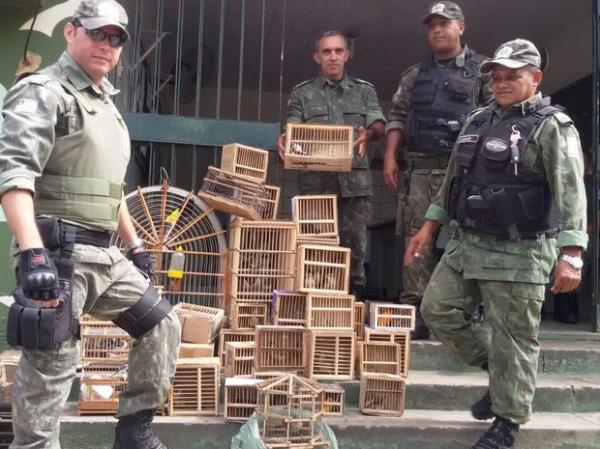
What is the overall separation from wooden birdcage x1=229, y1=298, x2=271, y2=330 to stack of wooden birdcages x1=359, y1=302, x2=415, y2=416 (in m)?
0.76

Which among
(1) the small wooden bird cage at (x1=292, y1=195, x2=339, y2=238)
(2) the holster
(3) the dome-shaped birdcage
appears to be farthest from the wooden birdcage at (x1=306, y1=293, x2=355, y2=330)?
(2) the holster

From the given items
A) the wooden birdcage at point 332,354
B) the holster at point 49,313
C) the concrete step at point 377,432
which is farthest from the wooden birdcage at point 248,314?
the holster at point 49,313

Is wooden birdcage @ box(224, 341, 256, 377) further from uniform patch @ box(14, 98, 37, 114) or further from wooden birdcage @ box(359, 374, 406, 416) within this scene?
uniform patch @ box(14, 98, 37, 114)

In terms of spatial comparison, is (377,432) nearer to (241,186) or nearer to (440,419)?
(440,419)

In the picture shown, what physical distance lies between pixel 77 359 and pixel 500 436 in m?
2.28

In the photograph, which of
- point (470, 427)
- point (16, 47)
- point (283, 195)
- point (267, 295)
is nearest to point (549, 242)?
point (470, 427)

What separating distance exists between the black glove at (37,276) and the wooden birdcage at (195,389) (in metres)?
1.68

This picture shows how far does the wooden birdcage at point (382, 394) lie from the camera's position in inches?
166

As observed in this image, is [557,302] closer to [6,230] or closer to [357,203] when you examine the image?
[357,203]

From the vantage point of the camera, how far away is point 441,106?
512 centimetres

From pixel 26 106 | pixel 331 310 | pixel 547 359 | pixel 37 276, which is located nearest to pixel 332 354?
pixel 331 310

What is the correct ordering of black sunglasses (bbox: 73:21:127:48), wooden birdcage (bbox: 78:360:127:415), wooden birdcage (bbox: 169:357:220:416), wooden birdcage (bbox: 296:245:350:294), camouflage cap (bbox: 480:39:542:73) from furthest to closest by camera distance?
wooden birdcage (bbox: 296:245:350:294) → wooden birdcage (bbox: 169:357:220:416) → wooden birdcage (bbox: 78:360:127:415) → camouflage cap (bbox: 480:39:542:73) → black sunglasses (bbox: 73:21:127:48)

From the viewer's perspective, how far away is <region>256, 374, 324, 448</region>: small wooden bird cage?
3742mm

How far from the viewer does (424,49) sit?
378 inches
